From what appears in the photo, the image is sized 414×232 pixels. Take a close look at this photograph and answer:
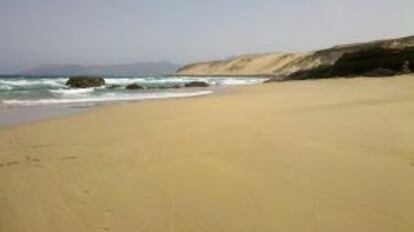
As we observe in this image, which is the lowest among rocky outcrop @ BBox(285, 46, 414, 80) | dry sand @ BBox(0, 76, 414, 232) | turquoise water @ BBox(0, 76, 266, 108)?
turquoise water @ BBox(0, 76, 266, 108)

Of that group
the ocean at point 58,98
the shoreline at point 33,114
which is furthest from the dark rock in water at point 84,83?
the shoreline at point 33,114

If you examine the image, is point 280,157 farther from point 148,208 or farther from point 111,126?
point 111,126

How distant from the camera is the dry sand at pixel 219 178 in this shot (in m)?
4.05

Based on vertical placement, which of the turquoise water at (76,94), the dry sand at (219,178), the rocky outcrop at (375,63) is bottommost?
the turquoise water at (76,94)

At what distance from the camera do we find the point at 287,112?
1139cm

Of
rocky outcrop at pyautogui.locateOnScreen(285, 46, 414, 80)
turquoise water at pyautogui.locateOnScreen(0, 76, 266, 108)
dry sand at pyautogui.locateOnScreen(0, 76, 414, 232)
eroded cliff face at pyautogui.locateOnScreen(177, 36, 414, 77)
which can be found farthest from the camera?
eroded cliff face at pyautogui.locateOnScreen(177, 36, 414, 77)

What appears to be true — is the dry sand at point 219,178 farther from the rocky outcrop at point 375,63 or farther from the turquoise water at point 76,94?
the rocky outcrop at point 375,63

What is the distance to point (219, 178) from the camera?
17.5 ft

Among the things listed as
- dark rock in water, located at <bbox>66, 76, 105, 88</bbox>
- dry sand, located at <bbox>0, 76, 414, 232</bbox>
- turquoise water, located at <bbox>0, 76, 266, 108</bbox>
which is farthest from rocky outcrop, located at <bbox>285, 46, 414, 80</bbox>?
dry sand, located at <bbox>0, 76, 414, 232</bbox>

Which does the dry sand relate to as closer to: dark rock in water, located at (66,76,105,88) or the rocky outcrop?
the rocky outcrop

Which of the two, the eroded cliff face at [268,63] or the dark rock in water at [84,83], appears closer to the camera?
the dark rock in water at [84,83]

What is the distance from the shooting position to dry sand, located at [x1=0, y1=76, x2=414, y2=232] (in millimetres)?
4051

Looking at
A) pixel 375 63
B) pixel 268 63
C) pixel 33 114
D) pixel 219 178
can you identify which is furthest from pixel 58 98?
pixel 268 63

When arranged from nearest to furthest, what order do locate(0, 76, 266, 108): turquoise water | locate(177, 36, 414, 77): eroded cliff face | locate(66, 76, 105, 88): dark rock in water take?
1. locate(0, 76, 266, 108): turquoise water
2. locate(66, 76, 105, 88): dark rock in water
3. locate(177, 36, 414, 77): eroded cliff face
